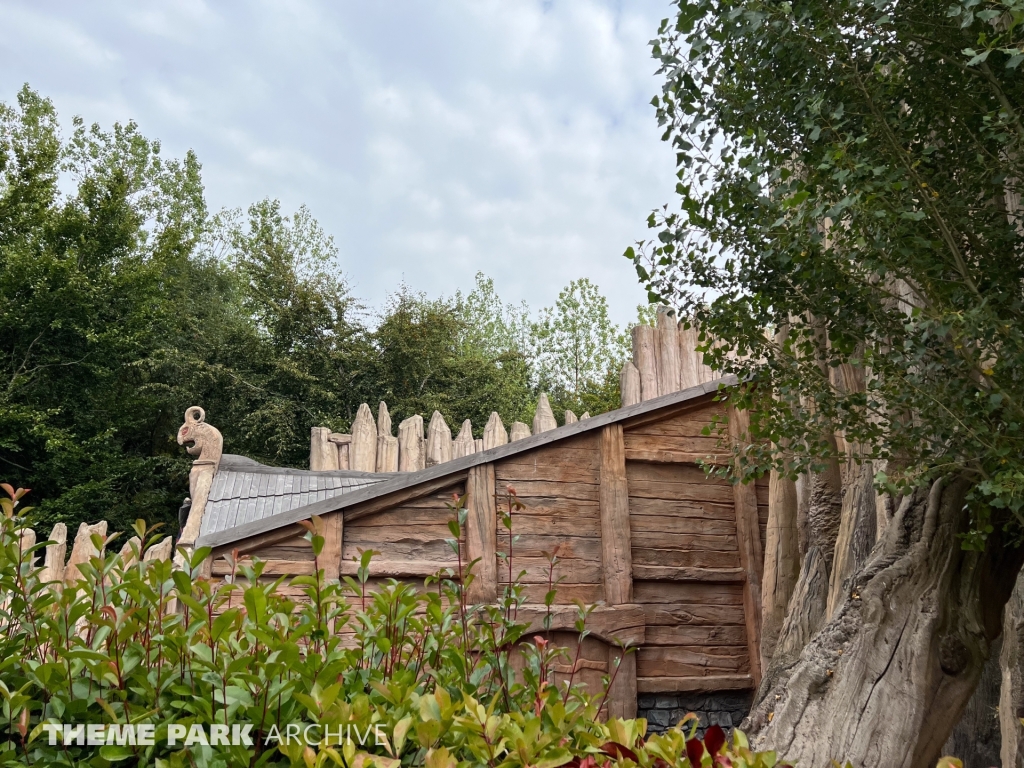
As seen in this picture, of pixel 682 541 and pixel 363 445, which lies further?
pixel 363 445

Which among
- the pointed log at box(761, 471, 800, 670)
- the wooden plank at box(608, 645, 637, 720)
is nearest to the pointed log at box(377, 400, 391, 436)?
the wooden plank at box(608, 645, 637, 720)

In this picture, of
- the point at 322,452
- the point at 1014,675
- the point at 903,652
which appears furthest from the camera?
the point at 322,452

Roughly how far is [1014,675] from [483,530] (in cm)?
322

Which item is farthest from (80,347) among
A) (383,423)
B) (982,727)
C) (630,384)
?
(982,727)

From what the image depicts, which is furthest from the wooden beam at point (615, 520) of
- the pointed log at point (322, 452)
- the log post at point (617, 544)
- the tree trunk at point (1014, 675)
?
the pointed log at point (322, 452)

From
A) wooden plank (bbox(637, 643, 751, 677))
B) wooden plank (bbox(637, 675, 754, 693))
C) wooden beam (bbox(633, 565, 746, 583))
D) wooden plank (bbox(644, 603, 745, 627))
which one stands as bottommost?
wooden plank (bbox(637, 675, 754, 693))

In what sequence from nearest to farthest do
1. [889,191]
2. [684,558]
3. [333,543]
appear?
[889,191] < [333,543] < [684,558]

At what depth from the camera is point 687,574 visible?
6.00 metres

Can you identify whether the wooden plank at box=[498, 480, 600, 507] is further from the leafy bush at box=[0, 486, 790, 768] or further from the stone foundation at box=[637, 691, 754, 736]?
the leafy bush at box=[0, 486, 790, 768]

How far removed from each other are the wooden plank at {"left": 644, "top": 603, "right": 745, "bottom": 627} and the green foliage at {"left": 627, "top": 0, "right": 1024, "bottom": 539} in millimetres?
2662

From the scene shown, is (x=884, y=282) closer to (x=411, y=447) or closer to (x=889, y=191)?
(x=889, y=191)

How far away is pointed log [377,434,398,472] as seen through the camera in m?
9.20

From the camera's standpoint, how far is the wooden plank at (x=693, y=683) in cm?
573

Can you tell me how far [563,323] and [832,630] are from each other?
21835 millimetres
